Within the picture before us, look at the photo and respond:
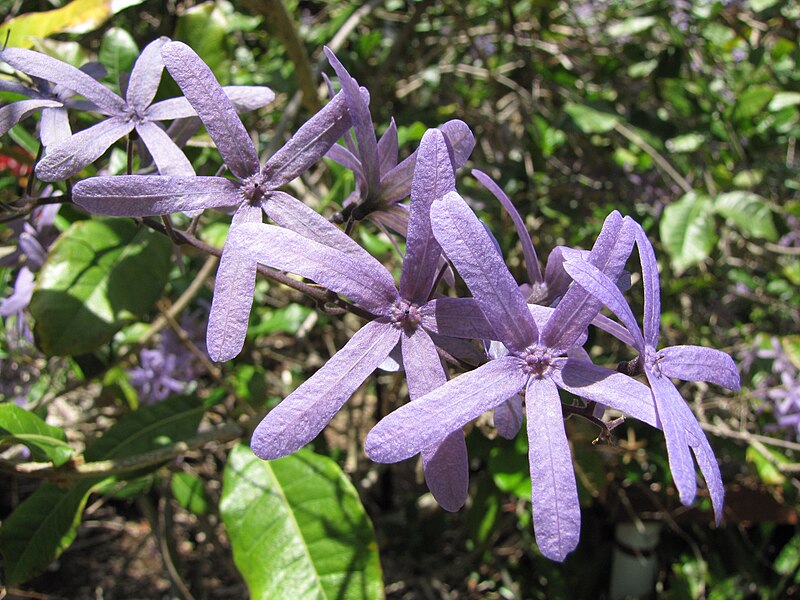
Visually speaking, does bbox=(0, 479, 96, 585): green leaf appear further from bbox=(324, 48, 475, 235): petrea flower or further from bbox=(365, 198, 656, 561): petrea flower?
bbox=(365, 198, 656, 561): petrea flower

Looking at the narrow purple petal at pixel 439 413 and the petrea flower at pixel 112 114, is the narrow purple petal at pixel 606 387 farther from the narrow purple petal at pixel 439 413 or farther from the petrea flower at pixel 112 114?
the petrea flower at pixel 112 114

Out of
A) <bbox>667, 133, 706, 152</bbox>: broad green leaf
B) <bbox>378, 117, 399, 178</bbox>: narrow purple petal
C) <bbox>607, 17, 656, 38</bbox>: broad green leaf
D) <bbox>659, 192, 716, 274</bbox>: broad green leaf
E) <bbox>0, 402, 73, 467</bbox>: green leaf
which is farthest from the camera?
<bbox>607, 17, 656, 38</bbox>: broad green leaf

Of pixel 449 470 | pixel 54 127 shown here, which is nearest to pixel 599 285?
pixel 449 470

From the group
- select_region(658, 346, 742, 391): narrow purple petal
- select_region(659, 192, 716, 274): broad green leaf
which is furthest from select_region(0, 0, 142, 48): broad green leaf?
select_region(659, 192, 716, 274): broad green leaf

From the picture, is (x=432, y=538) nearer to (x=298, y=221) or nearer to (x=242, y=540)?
(x=242, y=540)

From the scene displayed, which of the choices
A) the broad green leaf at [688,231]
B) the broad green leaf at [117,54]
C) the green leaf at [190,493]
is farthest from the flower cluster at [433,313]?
the green leaf at [190,493]

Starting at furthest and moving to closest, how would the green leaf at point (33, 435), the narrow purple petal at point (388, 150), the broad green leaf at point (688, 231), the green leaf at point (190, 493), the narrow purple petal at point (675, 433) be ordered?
the green leaf at point (190, 493)
the broad green leaf at point (688, 231)
the green leaf at point (33, 435)
the narrow purple petal at point (388, 150)
the narrow purple petal at point (675, 433)
